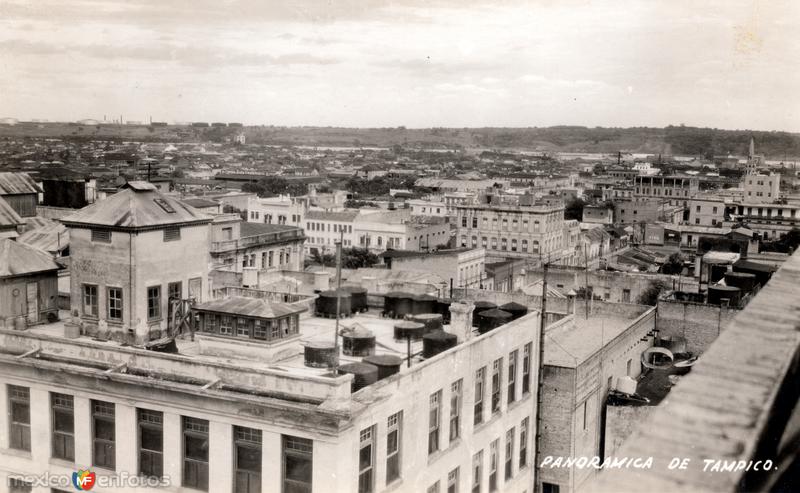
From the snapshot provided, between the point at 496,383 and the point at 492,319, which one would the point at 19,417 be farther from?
the point at 492,319

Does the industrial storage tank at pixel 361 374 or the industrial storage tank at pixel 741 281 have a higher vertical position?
the industrial storage tank at pixel 361 374

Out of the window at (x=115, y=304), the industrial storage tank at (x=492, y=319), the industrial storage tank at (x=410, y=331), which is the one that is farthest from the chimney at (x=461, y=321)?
the window at (x=115, y=304)

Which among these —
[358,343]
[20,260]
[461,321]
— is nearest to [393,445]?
[358,343]

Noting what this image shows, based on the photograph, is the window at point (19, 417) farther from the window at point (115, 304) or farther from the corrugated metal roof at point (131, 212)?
the corrugated metal roof at point (131, 212)

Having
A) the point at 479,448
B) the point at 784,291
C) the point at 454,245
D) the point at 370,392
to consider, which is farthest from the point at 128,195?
the point at 454,245

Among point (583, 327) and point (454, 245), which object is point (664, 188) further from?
point (583, 327)

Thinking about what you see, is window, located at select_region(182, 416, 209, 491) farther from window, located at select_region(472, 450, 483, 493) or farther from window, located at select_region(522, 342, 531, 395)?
window, located at select_region(522, 342, 531, 395)
